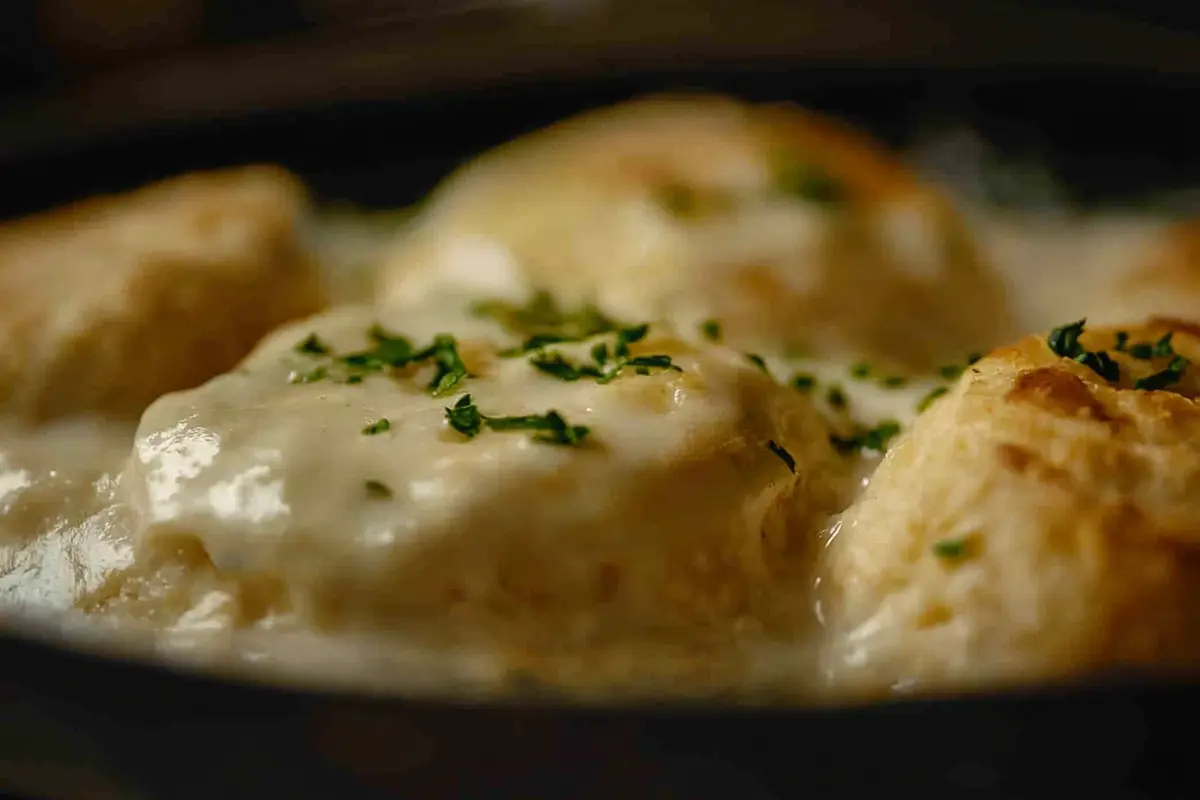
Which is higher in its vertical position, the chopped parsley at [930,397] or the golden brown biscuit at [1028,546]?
the chopped parsley at [930,397]

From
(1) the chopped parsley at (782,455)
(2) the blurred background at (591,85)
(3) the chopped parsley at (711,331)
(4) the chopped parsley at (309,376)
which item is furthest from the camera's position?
(2) the blurred background at (591,85)

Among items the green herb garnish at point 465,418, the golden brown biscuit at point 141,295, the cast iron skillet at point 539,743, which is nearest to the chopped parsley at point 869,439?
the green herb garnish at point 465,418

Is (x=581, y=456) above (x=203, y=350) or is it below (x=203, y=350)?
below

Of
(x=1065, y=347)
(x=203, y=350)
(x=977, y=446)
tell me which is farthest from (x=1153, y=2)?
(x=203, y=350)

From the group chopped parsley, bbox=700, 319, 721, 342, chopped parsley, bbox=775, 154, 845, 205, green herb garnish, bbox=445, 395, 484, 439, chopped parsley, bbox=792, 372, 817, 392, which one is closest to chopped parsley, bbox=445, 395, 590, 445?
green herb garnish, bbox=445, 395, 484, 439

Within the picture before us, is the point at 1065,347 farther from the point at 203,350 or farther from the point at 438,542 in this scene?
the point at 203,350

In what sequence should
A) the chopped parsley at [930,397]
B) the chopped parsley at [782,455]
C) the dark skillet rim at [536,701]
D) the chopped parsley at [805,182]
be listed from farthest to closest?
1. the chopped parsley at [805,182]
2. the chopped parsley at [930,397]
3. the chopped parsley at [782,455]
4. the dark skillet rim at [536,701]

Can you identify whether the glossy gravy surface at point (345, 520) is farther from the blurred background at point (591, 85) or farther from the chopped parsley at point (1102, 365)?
the blurred background at point (591, 85)
